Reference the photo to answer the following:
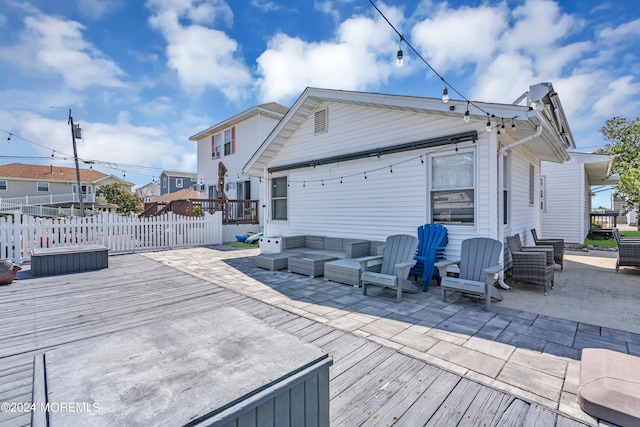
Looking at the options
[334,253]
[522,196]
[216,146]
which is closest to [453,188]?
[522,196]

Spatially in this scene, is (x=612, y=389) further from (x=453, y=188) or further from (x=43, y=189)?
(x=43, y=189)

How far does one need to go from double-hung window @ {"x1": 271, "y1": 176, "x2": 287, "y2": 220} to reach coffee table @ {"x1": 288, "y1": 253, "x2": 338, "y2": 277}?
288 cm

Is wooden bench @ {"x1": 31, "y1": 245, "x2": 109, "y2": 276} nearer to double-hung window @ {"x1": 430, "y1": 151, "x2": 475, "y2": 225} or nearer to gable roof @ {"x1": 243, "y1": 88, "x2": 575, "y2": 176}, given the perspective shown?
gable roof @ {"x1": 243, "y1": 88, "x2": 575, "y2": 176}

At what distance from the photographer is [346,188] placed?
7273 mm

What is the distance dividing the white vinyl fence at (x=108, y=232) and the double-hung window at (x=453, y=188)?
8.16m

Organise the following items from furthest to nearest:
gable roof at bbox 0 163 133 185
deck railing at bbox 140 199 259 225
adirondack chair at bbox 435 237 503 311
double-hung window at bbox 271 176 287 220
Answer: gable roof at bbox 0 163 133 185 → deck railing at bbox 140 199 259 225 → double-hung window at bbox 271 176 287 220 → adirondack chair at bbox 435 237 503 311

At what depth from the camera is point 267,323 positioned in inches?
90.7

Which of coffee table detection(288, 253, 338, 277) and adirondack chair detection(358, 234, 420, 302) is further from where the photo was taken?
coffee table detection(288, 253, 338, 277)

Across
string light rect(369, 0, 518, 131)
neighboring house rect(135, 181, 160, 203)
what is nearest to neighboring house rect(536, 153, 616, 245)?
string light rect(369, 0, 518, 131)

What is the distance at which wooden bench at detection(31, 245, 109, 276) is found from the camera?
19.8 ft

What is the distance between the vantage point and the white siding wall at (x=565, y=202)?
10.5 metres

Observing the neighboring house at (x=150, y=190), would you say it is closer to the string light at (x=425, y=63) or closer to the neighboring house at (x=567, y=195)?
the neighboring house at (x=567, y=195)

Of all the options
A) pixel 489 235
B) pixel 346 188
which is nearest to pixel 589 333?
pixel 489 235

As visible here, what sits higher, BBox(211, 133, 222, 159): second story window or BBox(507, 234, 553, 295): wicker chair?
BBox(211, 133, 222, 159): second story window
